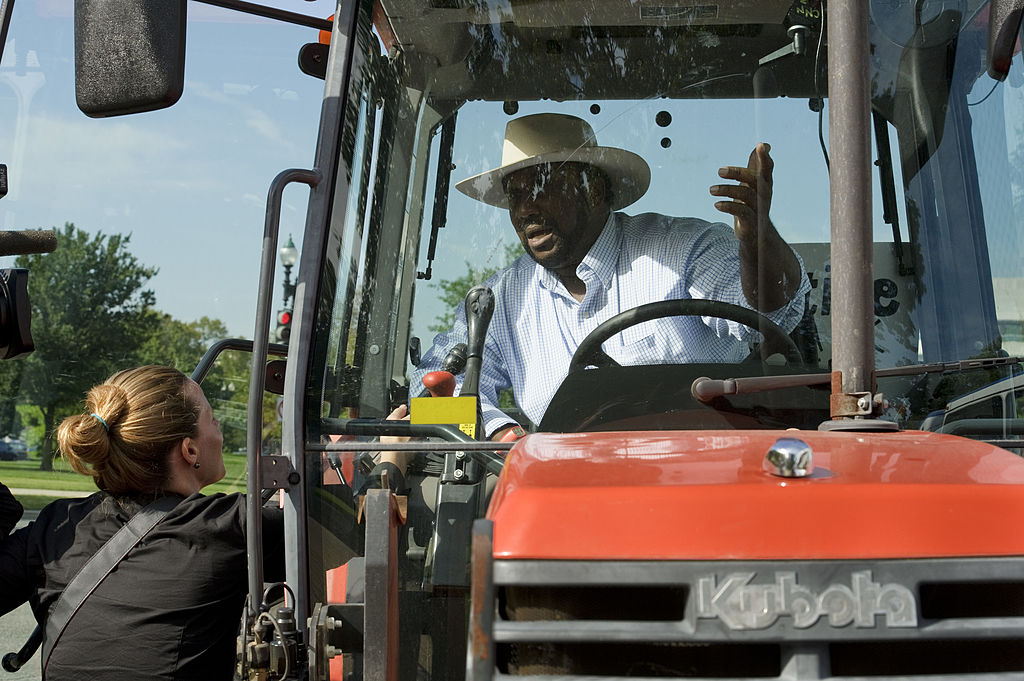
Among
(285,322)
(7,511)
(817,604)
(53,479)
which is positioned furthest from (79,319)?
(817,604)

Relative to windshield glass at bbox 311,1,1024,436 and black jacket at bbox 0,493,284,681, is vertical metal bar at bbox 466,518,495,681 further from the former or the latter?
black jacket at bbox 0,493,284,681

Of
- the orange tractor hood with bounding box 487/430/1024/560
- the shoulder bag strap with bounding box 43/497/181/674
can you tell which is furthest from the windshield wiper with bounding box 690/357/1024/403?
the shoulder bag strap with bounding box 43/497/181/674

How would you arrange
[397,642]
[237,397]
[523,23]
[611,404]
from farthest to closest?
[237,397], [523,23], [611,404], [397,642]

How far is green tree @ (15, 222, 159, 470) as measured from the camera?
79.5 feet

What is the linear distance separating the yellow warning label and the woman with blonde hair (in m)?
0.45

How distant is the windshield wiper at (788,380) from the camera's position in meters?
2.03

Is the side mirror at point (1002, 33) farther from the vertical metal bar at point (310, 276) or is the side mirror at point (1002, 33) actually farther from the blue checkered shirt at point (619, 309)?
the vertical metal bar at point (310, 276)

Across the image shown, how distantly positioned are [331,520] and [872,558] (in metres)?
1.35

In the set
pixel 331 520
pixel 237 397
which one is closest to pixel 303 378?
pixel 331 520

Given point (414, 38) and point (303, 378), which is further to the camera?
point (414, 38)

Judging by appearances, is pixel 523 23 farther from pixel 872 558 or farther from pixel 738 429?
pixel 872 558

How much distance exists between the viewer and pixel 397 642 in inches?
84.0

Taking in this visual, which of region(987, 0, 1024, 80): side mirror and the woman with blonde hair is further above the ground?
region(987, 0, 1024, 80): side mirror

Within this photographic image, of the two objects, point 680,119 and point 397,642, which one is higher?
point 680,119
